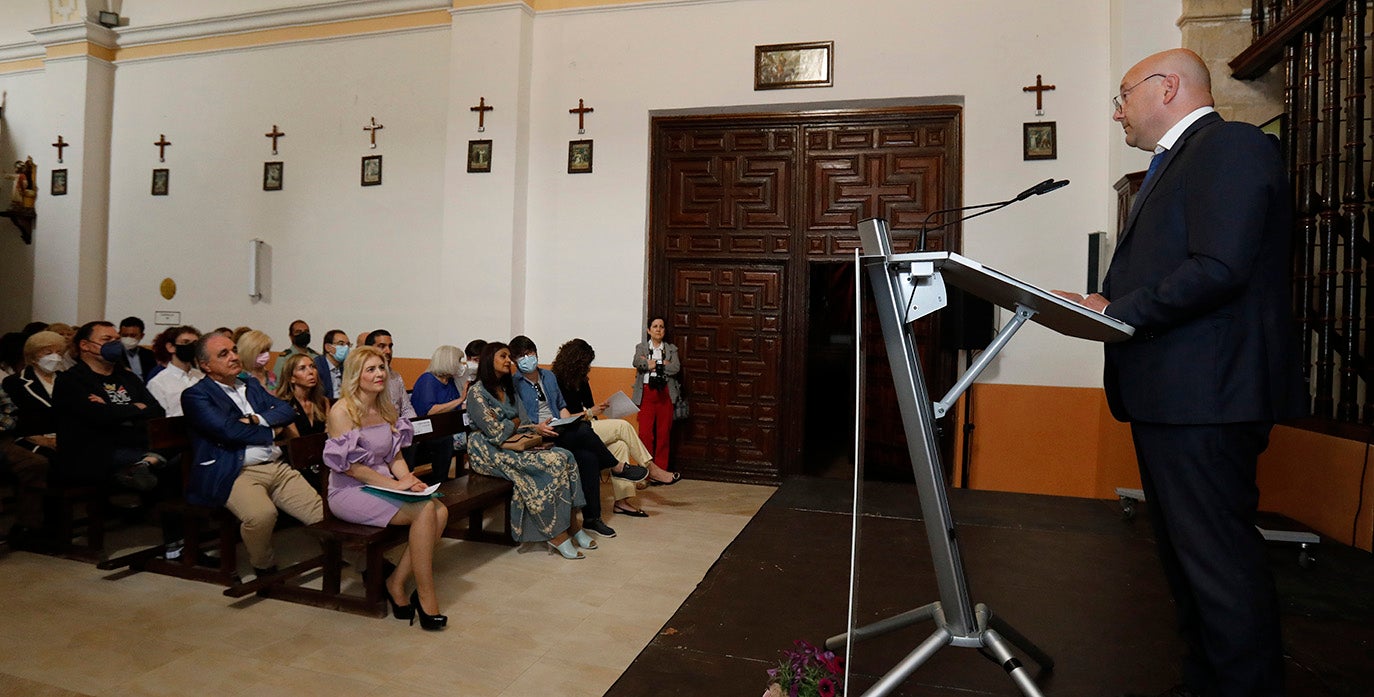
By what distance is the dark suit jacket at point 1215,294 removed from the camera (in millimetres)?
1497

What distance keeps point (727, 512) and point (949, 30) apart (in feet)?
13.2

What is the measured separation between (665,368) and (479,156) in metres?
2.50

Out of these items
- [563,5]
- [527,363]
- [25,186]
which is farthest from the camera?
[25,186]

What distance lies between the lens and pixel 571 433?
4684mm

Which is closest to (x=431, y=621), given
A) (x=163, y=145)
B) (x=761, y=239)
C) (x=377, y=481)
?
(x=377, y=481)

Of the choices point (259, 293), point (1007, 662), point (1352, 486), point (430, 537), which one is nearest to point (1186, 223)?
point (1007, 662)

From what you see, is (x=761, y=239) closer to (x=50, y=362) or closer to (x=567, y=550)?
(x=567, y=550)

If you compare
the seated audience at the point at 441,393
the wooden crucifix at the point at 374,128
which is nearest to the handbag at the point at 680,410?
the seated audience at the point at 441,393

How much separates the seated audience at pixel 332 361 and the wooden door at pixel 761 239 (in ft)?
8.14

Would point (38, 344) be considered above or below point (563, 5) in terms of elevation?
below

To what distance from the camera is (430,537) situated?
3.25 meters

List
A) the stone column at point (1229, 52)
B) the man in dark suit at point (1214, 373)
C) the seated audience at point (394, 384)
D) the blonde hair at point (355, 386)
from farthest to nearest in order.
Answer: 1. the seated audience at point (394, 384)
2. the stone column at point (1229, 52)
3. the blonde hair at point (355, 386)
4. the man in dark suit at point (1214, 373)

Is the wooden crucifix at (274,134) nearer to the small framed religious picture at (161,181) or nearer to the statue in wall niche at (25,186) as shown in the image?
the small framed religious picture at (161,181)

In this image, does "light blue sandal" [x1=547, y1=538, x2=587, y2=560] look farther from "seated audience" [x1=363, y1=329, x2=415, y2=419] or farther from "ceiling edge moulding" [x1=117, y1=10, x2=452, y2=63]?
"ceiling edge moulding" [x1=117, y1=10, x2=452, y2=63]
